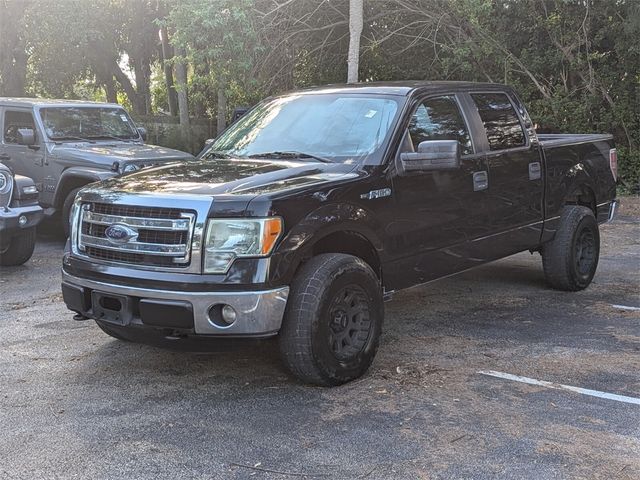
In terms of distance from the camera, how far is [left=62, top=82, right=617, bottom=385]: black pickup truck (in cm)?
416

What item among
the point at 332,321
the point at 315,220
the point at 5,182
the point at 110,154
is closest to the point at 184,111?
the point at 110,154

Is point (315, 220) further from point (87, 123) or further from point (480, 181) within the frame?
point (87, 123)

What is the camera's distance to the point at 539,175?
21.4ft

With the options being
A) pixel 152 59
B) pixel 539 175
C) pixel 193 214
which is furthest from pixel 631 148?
pixel 152 59

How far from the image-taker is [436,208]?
5.36 m

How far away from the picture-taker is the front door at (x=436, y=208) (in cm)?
510

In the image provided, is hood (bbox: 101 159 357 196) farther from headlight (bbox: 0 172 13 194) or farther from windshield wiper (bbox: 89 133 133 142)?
windshield wiper (bbox: 89 133 133 142)

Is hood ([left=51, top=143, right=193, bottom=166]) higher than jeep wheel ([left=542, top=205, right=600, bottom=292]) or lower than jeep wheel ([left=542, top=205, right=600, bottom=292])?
higher

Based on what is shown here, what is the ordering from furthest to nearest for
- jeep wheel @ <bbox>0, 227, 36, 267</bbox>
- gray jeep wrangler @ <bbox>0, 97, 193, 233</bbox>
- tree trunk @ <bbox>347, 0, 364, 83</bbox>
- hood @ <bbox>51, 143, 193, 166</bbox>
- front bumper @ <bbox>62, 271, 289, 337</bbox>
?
tree trunk @ <bbox>347, 0, 364, 83</bbox> < gray jeep wrangler @ <bbox>0, 97, 193, 233</bbox> < hood @ <bbox>51, 143, 193, 166</bbox> < jeep wheel @ <bbox>0, 227, 36, 267</bbox> < front bumper @ <bbox>62, 271, 289, 337</bbox>

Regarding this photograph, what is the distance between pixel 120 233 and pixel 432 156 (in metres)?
2.09

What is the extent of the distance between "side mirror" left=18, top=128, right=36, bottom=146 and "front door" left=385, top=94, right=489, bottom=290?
6.27 m

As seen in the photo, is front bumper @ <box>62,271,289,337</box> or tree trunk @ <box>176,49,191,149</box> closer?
front bumper @ <box>62,271,289,337</box>

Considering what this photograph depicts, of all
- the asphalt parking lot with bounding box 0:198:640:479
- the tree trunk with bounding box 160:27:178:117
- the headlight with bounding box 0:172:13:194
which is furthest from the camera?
the tree trunk with bounding box 160:27:178:117

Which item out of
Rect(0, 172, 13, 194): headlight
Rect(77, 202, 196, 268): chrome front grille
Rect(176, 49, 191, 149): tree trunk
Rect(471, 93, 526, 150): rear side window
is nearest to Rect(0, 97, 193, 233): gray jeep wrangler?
Rect(0, 172, 13, 194): headlight
